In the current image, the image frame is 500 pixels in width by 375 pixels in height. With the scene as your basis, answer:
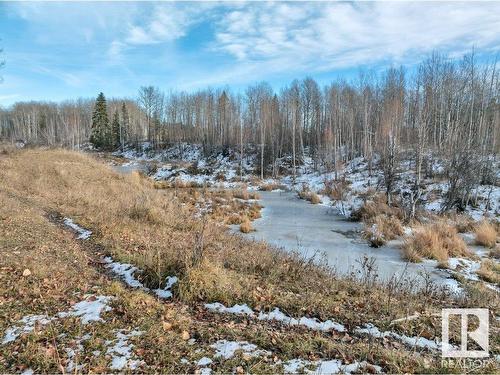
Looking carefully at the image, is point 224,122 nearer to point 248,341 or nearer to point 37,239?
point 37,239

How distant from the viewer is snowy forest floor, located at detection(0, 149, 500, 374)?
152 inches

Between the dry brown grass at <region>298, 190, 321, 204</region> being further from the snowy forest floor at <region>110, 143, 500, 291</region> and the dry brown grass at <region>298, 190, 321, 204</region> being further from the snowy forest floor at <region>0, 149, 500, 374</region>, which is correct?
the snowy forest floor at <region>0, 149, 500, 374</region>

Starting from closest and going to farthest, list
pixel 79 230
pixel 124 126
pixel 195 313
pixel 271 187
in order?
pixel 195 313
pixel 79 230
pixel 271 187
pixel 124 126

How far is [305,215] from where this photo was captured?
2064cm

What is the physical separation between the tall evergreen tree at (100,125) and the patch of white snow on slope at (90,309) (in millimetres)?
68907

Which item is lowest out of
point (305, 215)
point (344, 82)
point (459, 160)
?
point (305, 215)

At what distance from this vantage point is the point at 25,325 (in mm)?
4520

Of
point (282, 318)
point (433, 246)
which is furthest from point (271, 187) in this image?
point (282, 318)

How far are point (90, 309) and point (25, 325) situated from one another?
0.79 m

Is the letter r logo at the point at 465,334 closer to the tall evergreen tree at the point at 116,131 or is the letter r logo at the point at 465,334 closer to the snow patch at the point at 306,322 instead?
the snow patch at the point at 306,322

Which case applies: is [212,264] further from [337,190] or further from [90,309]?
[337,190]

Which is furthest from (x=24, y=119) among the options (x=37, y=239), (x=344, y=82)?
(x=37, y=239)

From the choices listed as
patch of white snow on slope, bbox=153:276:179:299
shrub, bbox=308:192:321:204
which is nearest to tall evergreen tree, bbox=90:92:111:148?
shrub, bbox=308:192:321:204

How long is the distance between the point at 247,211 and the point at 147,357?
1647 cm
